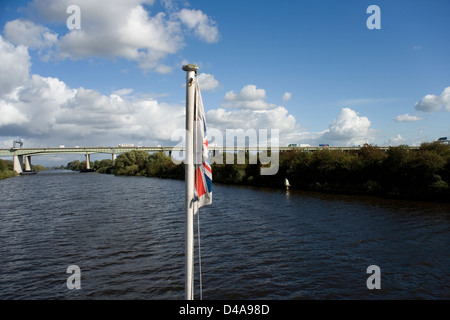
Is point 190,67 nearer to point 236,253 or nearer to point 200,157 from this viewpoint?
point 200,157

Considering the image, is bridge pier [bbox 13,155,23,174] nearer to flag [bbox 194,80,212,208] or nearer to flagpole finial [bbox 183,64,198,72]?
flag [bbox 194,80,212,208]

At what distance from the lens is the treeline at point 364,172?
40.2m

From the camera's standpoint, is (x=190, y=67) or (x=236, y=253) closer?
(x=190, y=67)

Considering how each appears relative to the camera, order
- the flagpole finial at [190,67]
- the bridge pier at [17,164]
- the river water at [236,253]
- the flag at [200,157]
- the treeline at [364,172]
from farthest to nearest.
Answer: the bridge pier at [17,164]
the treeline at [364,172]
the river water at [236,253]
the flag at [200,157]
the flagpole finial at [190,67]

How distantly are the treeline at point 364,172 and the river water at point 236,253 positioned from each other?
9278mm

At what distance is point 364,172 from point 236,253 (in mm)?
38677

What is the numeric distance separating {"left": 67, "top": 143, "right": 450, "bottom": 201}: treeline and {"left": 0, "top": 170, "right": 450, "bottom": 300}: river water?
30.4 feet

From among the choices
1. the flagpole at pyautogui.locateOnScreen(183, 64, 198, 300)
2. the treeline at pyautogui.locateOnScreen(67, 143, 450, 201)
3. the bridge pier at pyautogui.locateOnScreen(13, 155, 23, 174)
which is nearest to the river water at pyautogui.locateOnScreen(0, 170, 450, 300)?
the flagpole at pyautogui.locateOnScreen(183, 64, 198, 300)

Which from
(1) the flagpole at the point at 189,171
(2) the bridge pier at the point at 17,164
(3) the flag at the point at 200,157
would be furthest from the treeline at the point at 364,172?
(2) the bridge pier at the point at 17,164

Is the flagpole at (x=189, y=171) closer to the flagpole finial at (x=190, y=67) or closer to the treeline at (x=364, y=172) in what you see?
the flagpole finial at (x=190, y=67)

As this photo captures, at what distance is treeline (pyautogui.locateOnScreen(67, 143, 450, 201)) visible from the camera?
4019cm

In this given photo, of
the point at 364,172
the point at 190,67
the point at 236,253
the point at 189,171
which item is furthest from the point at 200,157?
the point at 364,172

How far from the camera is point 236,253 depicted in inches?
727
